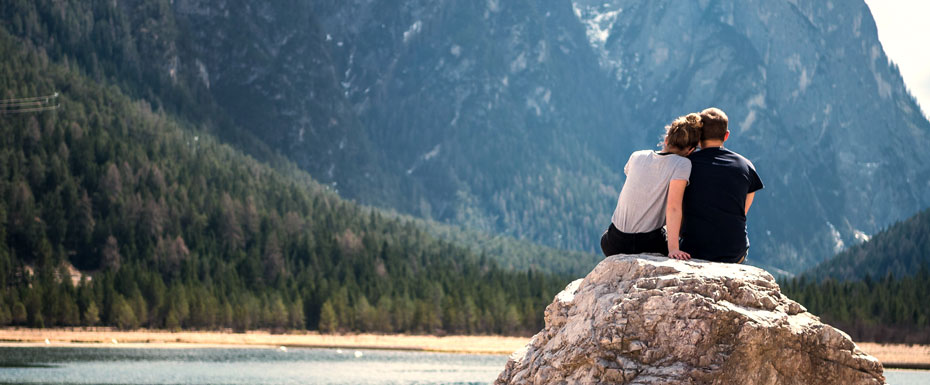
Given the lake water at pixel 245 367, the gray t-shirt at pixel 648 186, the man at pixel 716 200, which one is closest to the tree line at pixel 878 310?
the lake water at pixel 245 367

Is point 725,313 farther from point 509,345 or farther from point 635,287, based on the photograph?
point 509,345

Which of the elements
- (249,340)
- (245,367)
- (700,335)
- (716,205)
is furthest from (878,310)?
(700,335)

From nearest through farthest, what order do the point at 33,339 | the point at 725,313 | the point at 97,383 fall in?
1. the point at 725,313
2. the point at 97,383
3. the point at 33,339

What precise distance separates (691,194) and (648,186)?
1.85 ft

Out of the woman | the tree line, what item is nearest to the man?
the woman

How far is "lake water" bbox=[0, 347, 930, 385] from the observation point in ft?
298

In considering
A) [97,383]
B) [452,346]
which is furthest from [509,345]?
[97,383]

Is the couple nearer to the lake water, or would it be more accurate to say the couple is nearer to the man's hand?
the man's hand

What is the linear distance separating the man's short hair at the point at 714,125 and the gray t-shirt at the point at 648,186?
641 millimetres

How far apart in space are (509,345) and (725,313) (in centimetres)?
15237

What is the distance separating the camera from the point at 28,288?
17150 centimetres

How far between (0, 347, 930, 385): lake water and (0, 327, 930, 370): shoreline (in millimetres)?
8076

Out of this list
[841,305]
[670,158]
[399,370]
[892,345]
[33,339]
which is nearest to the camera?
[670,158]

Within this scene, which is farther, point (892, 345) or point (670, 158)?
point (892, 345)
